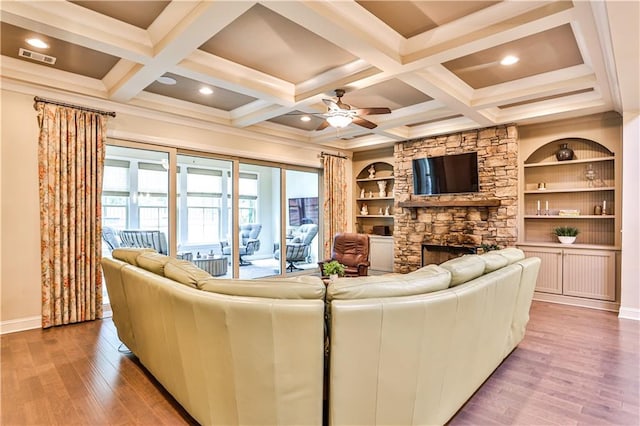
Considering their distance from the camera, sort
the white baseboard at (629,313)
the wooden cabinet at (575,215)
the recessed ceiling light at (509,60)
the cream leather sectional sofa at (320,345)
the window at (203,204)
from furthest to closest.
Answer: the window at (203,204) → the wooden cabinet at (575,215) → the white baseboard at (629,313) → the recessed ceiling light at (509,60) → the cream leather sectional sofa at (320,345)

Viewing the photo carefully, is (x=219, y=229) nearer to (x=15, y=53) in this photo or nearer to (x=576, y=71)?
(x=15, y=53)

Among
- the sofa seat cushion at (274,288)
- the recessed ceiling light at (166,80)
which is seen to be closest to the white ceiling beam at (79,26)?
the recessed ceiling light at (166,80)

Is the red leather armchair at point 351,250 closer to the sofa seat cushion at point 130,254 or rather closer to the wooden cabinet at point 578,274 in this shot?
the wooden cabinet at point 578,274

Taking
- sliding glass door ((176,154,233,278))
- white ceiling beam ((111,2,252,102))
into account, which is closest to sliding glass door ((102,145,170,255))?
sliding glass door ((176,154,233,278))

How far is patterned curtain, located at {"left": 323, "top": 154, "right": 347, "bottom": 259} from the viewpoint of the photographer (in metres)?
7.32

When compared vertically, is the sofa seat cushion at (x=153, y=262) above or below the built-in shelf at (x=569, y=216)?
below

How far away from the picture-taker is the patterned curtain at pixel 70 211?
13.0 feet

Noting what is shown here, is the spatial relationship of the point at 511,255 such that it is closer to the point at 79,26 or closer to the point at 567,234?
the point at 567,234

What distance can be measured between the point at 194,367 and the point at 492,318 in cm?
206

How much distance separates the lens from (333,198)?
7.41 m

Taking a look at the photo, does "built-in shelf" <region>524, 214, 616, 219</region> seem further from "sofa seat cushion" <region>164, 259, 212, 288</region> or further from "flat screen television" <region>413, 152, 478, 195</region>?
"sofa seat cushion" <region>164, 259, 212, 288</region>

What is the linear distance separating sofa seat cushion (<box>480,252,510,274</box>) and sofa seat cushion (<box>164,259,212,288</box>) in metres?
2.00

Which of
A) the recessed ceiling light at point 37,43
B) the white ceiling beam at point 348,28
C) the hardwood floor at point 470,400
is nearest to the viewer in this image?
the hardwood floor at point 470,400

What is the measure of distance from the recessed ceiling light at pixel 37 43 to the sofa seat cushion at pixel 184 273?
8.89ft
